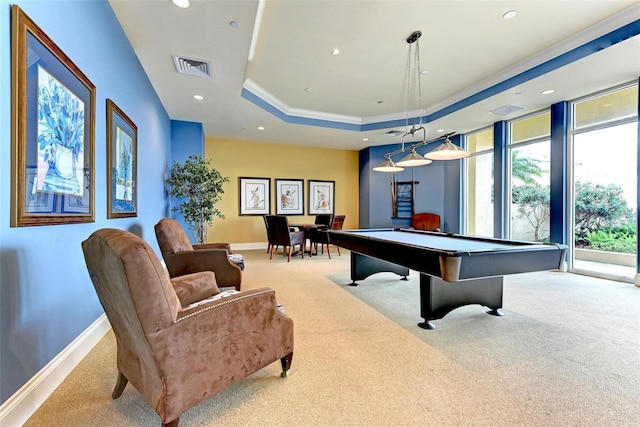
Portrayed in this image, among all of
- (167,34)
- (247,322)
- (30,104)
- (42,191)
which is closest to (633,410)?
(247,322)

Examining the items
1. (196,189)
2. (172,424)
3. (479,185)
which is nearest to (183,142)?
Answer: (196,189)

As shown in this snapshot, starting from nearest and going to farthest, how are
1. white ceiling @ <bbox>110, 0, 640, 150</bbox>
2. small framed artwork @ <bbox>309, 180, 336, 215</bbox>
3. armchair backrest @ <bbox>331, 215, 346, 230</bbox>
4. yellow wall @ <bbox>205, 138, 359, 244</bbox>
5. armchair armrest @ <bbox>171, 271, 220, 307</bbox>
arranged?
armchair armrest @ <bbox>171, 271, 220, 307</bbox>
white ceiling @ <bbox>110, 0, 640, 150</bbox>
armchair backrest @ <bbox>331, 215, 346, 230</bbox>
yellow wall @ <bbox>205, 138, 359, 244</bbox>
small framed artwork @ <bbox>309, 180, 336, 215</bbox>

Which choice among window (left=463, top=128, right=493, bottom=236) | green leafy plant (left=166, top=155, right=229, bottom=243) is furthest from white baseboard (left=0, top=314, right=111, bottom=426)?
window (left=463, top=128, right=493, bottom=236)

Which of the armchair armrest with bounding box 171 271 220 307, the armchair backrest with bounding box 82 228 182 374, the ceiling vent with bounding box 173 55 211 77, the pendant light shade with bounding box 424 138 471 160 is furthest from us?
the ceiling vent with bounding box 173 55 211 77

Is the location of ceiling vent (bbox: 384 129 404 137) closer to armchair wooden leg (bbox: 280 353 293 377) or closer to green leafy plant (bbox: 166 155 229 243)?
green leafy plant (bbox: 166 155 229 243)

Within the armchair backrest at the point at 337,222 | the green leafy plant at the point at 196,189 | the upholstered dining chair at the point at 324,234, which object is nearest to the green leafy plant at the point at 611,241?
the upholstered dining chair at the point at 324,234

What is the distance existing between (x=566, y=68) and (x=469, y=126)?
8.98 ft

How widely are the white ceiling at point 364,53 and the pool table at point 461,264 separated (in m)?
2.49

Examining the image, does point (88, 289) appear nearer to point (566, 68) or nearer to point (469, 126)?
point (566, 68)

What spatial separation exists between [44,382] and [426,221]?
A: 739 cm

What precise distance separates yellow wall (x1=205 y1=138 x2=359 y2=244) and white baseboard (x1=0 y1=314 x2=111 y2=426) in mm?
5250

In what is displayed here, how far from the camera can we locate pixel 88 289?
7.20ft

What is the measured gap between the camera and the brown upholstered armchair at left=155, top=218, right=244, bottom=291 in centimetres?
309

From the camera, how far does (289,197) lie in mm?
7965
